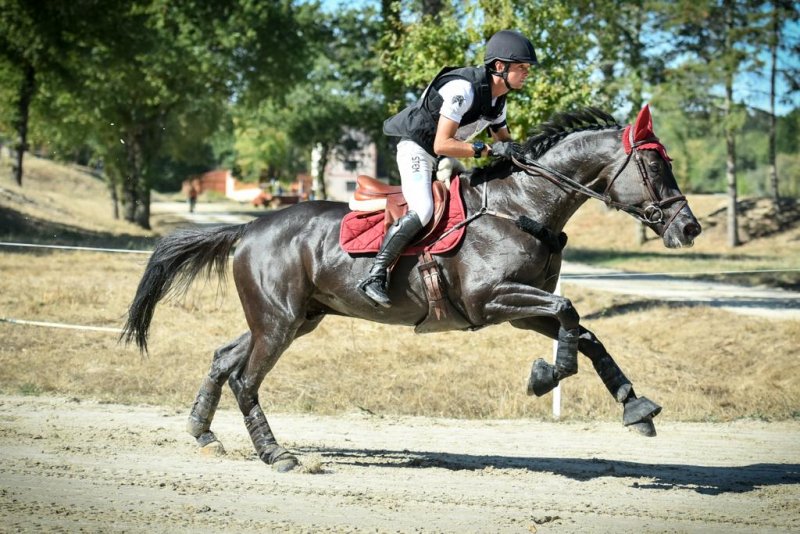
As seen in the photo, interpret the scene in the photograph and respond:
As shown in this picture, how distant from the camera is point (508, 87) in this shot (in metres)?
7.02

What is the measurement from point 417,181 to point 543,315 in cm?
146

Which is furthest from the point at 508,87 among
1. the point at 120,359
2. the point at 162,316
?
the point at 162,316

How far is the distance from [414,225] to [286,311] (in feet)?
4.90

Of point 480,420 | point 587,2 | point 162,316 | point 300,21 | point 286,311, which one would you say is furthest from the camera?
point 300,21

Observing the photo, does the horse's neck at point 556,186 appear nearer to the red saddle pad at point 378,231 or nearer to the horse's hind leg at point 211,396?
the red saddle pad at point 378,231

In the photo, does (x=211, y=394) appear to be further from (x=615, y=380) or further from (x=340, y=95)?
(x=340, y=95)

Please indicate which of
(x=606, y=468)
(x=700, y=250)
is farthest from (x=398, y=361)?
(x=700, y=250)

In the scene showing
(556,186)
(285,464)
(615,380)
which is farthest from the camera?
(285,464)

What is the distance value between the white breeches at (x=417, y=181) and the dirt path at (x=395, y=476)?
2.15 metres

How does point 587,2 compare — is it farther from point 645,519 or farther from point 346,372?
point 645,519

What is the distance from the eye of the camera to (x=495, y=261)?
22.6 ft

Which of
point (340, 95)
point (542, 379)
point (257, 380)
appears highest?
point (340, 95)

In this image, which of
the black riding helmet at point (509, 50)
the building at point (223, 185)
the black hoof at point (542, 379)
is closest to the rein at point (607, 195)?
the black riding helmet at point (509, 50)

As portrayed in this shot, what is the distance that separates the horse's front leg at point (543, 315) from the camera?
664 centimetres
